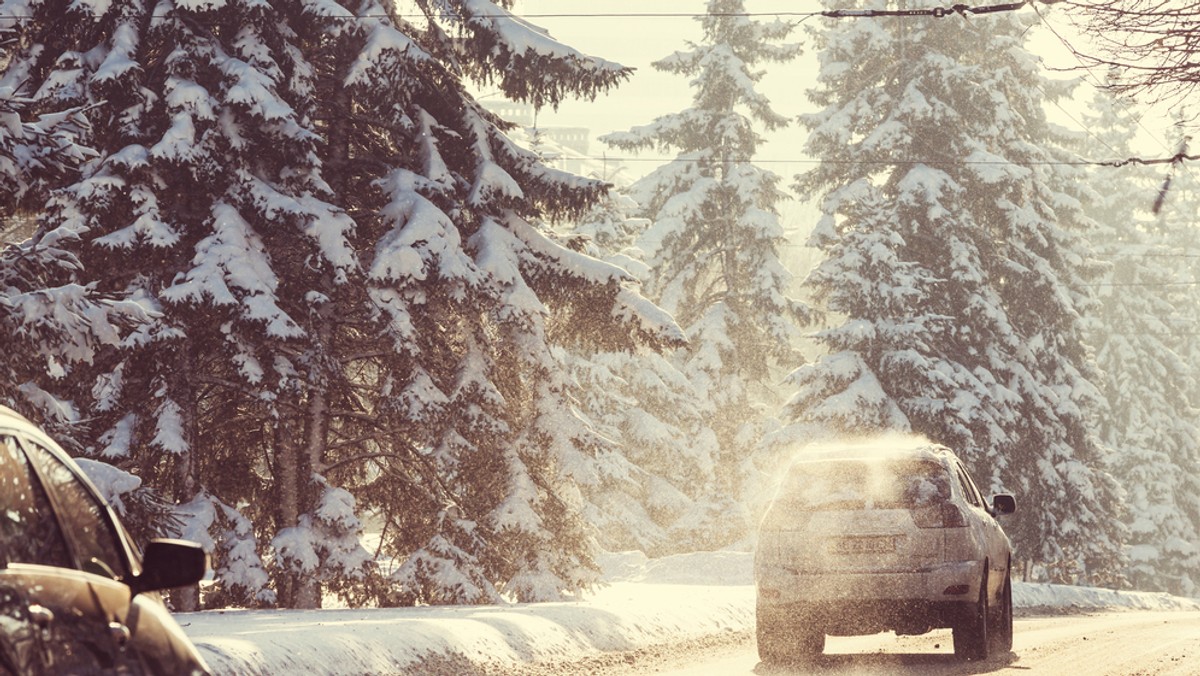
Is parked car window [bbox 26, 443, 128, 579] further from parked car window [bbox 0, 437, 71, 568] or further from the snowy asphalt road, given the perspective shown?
the snowy asphalt road

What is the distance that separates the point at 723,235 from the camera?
52.0 meters

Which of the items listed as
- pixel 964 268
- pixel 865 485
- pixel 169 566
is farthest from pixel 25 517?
pixel 964 268

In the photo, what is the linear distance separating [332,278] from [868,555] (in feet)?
31.8

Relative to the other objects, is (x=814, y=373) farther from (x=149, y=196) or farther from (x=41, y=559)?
(x=41, y=559)

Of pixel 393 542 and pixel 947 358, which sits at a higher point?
pixel 947 358

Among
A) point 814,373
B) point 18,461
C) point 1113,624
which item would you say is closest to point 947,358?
point 814,373

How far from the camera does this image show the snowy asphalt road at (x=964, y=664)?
13133 mm

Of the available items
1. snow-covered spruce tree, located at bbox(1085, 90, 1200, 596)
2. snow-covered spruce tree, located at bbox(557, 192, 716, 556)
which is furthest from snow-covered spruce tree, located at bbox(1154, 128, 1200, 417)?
snow-covered spruce tree, located at bbox(557, 192, 716, 556)

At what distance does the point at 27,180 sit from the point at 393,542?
13.0 metres

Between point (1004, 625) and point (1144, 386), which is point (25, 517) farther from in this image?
point (1144, 386)

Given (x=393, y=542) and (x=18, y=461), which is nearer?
(x=18, y=461)

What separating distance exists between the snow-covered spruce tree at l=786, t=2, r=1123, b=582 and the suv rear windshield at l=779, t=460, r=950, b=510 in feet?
76.7

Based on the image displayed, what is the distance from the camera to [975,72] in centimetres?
4338

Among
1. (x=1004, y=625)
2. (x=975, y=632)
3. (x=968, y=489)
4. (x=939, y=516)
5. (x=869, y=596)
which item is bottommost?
(x=1004, y=625)
